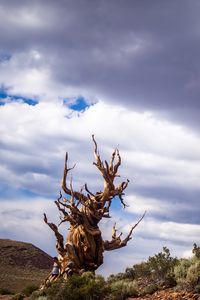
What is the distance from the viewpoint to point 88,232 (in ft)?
→ 77.9

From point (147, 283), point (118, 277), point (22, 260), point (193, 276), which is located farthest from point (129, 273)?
point (22, 260)

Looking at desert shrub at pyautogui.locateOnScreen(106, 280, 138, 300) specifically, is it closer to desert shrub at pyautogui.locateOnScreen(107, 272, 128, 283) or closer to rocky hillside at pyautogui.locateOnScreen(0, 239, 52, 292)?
desert shrub at pyautogui.locateOnScreen(107, 272, 128, 283)

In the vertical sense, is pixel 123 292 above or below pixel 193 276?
below

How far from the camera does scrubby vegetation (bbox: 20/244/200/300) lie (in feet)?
48.6

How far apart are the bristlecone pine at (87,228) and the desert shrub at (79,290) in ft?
Result: 18.0

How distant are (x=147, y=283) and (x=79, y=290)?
2.38 meters

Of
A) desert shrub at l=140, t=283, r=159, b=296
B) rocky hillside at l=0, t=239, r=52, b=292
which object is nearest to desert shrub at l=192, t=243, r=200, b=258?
desert shrub at l=140, t=283, r=159, b=296

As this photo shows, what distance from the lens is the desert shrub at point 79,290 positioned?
52.6ft

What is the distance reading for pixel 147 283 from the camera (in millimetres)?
16641

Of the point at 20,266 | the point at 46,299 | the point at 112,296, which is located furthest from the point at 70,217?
the point at 20,266

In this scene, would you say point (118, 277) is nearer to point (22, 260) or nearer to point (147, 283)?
point (147, 283)

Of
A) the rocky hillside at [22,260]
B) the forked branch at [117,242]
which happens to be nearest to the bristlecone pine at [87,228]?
the forked branch at [117,242]

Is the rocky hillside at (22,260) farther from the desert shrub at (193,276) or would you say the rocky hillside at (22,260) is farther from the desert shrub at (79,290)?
the desert shrub at (193,276)

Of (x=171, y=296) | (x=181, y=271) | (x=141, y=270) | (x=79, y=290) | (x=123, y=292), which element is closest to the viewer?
(x=171, y=296)
